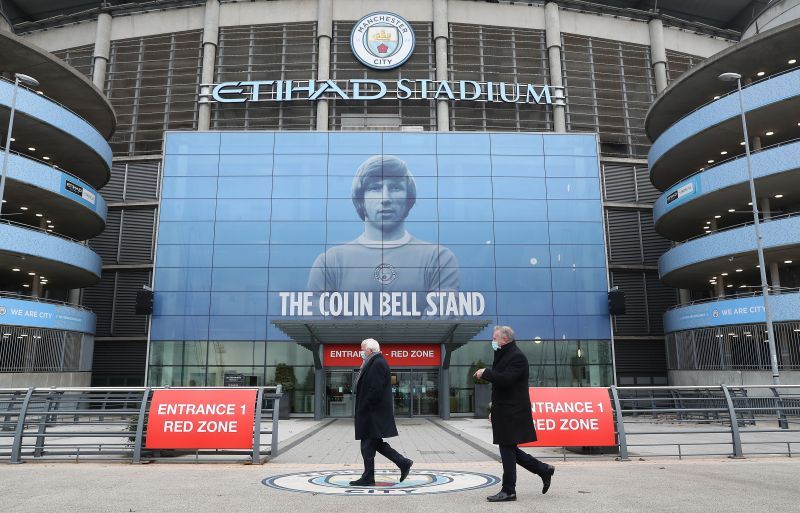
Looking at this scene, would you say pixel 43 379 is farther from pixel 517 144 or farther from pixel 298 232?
pixel 517 144

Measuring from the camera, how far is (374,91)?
1565 inches

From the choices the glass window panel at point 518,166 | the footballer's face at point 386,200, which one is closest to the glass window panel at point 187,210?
the footballer's face at point 386,200

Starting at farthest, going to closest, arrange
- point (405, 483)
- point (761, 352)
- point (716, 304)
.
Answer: point (716, 304)
point (761, 352)
point (405, 483)

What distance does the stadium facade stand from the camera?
3122 centimetres

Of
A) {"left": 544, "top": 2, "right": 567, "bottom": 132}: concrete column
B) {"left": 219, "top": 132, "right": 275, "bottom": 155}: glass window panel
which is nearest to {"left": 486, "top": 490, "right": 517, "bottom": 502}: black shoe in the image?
{"left": 219, "top": 132, "right": 275, "bottom": 155}: glass window panel

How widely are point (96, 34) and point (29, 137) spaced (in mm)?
13540

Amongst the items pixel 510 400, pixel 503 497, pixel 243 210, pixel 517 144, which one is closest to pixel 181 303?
pixel 243 210

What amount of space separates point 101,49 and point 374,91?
1885 cm

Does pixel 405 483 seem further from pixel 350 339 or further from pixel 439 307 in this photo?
pixel 439 307

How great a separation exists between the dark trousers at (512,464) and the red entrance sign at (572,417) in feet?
12.4

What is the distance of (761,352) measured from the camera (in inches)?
1104

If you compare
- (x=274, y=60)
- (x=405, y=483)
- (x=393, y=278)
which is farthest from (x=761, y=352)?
(x=274, y=60)

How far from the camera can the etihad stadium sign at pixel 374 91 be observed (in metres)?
39.3

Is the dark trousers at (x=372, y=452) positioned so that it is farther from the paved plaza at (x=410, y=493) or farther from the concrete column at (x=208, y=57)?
the concrete column at (x=208, y=57)
